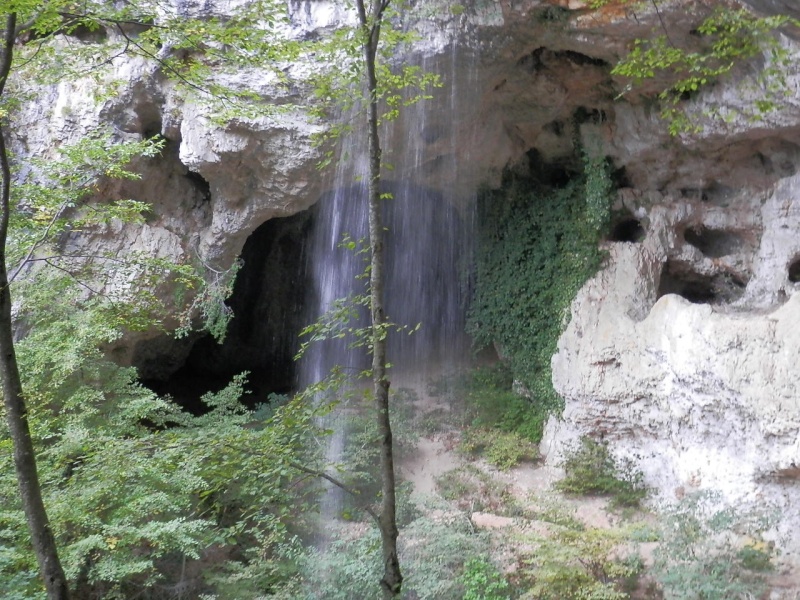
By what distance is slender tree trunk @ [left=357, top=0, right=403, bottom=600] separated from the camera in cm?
422

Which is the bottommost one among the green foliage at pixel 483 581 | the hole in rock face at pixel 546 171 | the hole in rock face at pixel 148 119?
the green foliage at pixel 483 581

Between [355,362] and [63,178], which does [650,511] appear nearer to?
[355,362]

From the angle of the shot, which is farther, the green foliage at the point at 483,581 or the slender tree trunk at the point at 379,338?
the green foliage at the point at 483,581

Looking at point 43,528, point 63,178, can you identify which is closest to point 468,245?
point 63,178

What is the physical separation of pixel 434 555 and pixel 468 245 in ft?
22.5

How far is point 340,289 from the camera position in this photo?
12.0 m

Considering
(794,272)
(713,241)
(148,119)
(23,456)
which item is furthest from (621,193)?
(23,456)

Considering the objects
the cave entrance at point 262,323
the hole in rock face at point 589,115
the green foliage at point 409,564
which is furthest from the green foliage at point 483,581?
the cave entrance at point 262,323

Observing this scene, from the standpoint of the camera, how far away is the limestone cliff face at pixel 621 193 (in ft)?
24.1

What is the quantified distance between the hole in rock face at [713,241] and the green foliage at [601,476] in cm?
338

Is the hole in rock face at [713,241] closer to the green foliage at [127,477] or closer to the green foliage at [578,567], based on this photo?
the green foliage at [578,567]

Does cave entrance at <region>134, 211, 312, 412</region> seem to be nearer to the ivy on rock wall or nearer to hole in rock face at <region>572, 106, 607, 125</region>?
the ivy on rock wall

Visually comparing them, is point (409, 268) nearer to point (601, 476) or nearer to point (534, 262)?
point (534, 262)

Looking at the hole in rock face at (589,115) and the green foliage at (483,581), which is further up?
the hole in rock face at (589,115)
